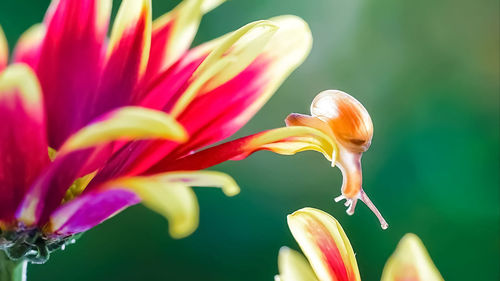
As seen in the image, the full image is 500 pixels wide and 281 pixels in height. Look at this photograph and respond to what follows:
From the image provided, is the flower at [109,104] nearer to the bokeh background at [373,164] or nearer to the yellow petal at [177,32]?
the yellow petal at [177,32]

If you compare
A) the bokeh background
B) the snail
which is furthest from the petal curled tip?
the bokeh background

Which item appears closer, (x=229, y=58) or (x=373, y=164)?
(x=229, y=58)

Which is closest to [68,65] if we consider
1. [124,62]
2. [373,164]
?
[124,62]

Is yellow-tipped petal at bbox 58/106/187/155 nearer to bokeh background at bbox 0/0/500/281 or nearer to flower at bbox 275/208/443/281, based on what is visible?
flower at bbox 275/208/443/281

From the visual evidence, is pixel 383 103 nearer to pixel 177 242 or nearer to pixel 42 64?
pixel 177 242

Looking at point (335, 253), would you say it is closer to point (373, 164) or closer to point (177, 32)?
point (177, 32)
